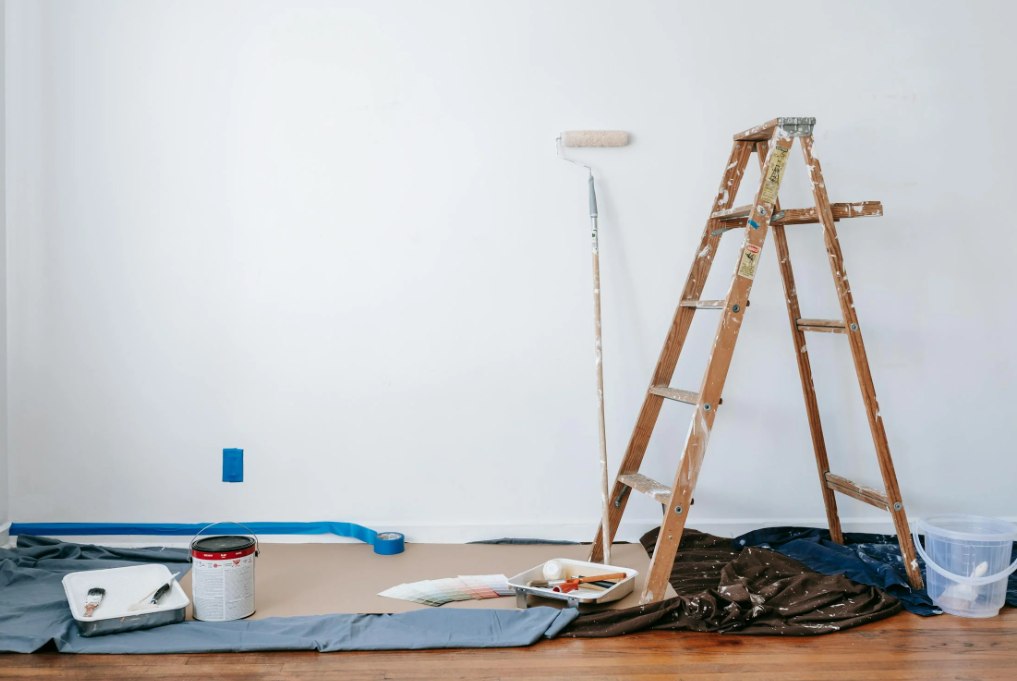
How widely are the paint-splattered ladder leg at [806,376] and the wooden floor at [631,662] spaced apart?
679mm

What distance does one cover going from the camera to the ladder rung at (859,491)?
7.14 ft

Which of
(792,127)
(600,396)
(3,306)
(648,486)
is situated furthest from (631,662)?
(3,306)

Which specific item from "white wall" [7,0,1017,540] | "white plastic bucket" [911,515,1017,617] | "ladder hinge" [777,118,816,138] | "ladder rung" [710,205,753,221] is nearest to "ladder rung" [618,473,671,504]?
"white wall" [7,0,1017,540]

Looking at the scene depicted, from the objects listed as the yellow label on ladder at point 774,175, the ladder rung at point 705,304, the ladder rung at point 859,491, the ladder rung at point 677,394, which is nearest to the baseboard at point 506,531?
the ladder rung at point 859,491

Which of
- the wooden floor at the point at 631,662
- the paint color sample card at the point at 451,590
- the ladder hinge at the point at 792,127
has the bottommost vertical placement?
the wooden floor at the point at 631,662

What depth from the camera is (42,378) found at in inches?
103

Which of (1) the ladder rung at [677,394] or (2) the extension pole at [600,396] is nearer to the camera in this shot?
(1) the ladder rung at [677,394]

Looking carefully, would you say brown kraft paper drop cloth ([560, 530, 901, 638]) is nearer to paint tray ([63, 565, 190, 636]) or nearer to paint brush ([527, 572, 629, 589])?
paint brush ([527, 572, 629, 589])

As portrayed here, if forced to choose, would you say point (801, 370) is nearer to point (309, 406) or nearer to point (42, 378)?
point (309, 406)

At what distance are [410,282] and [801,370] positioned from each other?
1395 mm

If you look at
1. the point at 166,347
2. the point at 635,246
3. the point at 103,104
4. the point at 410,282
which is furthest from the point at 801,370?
the point at 103,104

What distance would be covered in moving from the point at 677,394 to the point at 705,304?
0.28 metres

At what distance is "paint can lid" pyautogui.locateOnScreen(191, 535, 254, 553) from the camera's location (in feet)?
6.24

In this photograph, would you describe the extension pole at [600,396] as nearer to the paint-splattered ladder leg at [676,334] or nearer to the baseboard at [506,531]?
the paint-splattered ladder leg at [676,334]
